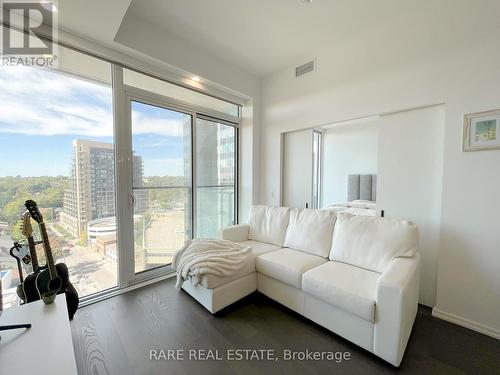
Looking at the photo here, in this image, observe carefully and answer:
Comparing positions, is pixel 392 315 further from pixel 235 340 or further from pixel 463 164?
pixel 463 164

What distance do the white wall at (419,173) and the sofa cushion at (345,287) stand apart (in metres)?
0.77

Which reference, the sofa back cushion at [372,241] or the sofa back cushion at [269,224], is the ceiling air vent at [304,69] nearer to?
the sofa back cushion at [269,224]

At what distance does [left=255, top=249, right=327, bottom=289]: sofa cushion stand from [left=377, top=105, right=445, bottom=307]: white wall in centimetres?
104

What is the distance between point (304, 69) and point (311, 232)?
232 centimetres

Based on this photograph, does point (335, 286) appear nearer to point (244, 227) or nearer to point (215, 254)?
point (215, 254)

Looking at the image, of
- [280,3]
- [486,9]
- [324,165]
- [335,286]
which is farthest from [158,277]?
[486,9]

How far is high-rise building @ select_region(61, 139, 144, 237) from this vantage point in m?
2.22

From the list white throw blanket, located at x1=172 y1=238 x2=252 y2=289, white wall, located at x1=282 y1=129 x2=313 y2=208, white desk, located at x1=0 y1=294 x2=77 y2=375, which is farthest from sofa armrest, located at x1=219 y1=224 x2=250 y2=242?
white desk, located at x1=0 y1=294 x2=77 y2=375

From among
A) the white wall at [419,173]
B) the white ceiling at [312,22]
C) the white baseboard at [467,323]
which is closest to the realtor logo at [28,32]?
the white ceiling at [312,22]

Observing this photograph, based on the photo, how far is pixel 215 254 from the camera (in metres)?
2.21

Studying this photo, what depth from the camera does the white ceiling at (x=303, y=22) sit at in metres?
1.87

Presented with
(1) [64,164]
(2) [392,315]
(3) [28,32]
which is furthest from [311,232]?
(3) [28,32]

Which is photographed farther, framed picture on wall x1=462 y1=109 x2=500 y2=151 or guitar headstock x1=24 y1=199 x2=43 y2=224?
framed picture on wall x1=462 y1=109 x2=500 y2=151

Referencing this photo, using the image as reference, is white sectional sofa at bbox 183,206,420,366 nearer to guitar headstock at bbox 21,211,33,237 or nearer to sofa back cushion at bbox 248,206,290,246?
sofa back cushion at bbox 248,206,290,246
